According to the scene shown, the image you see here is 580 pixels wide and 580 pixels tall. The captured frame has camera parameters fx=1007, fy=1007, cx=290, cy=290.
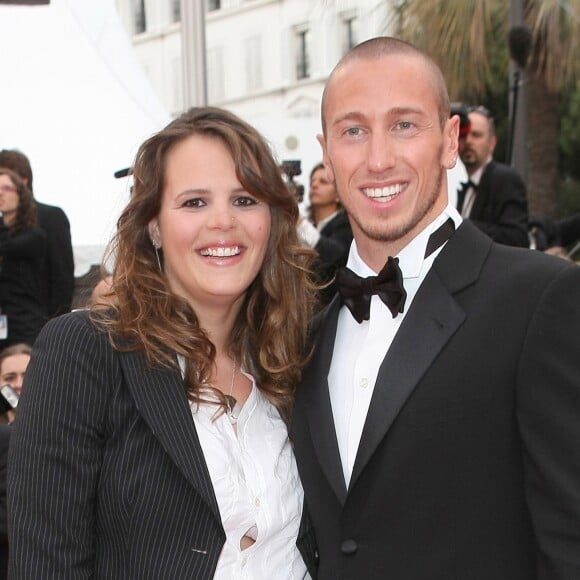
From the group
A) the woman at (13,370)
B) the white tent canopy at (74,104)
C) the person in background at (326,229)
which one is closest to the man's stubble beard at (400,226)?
the person in background at (326,229)

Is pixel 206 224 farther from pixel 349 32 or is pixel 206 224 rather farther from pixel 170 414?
pixel 349 32

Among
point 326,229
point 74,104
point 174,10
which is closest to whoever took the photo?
point 326,229

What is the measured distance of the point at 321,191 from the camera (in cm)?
575

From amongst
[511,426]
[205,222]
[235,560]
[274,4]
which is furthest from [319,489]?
[274,4]

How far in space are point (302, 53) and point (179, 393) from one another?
86.9ft

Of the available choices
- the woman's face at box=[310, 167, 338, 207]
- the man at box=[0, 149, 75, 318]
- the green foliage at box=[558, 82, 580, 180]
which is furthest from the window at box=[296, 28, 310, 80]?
the man at box=[0, 149, 75, 318]

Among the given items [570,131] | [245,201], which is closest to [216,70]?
[570,131]

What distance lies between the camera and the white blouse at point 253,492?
7.68 ft

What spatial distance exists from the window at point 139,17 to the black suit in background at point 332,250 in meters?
24.5

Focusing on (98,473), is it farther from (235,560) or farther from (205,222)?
(205,222)

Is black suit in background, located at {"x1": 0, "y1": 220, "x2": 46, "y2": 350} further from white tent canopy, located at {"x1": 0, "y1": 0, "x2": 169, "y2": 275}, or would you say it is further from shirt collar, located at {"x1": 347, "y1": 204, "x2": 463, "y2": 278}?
shirt collar, located at {"x1": 347, "y1": 204, "x2": 463, "y2": 278}

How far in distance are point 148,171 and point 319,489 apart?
35.6 inches

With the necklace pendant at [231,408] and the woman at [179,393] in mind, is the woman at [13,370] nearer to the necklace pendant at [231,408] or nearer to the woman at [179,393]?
the woman at [179,393]

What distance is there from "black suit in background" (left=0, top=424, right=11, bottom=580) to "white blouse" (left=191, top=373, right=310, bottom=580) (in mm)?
1303
